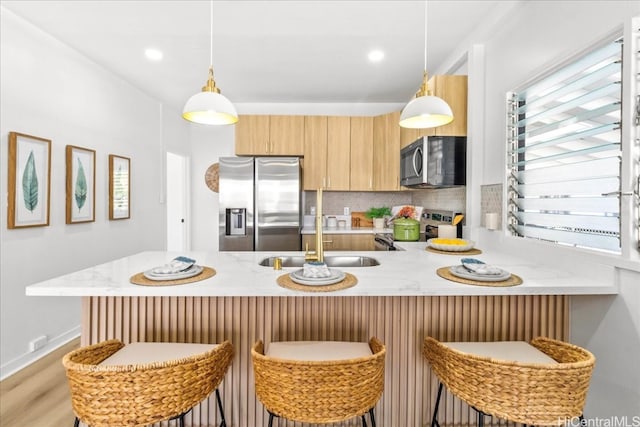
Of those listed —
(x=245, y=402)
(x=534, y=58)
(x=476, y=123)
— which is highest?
(x=534, y=58)

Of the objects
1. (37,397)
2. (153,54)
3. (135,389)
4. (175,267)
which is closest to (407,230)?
(175,267)

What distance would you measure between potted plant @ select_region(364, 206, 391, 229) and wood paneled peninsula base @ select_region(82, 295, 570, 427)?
2608mm

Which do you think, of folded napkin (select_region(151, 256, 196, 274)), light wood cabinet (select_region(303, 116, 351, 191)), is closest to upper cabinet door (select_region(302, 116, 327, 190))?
light wood cabinet (select_region(303, 116, 351, 191))

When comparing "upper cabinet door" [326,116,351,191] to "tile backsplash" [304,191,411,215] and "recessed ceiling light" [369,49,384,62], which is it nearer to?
"tile backsplash" [304,191,411,215]

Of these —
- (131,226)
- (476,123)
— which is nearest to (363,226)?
(476,123)

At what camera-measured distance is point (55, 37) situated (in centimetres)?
262

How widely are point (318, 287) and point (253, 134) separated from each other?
3127 millimetres

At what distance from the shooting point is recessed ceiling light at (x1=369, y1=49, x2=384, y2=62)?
2855 mm

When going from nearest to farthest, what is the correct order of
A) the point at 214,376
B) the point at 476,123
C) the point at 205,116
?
1. the point at 214,376
2. the point at 205,116
3. the point at 476,123

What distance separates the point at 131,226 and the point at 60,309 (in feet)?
3.72

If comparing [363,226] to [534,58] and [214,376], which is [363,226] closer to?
[534,58]

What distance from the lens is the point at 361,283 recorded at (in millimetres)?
1348

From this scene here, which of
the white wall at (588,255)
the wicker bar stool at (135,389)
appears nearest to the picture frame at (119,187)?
the wicker bar stool at (135,389)

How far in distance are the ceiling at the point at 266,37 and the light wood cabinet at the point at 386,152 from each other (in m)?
0.38
